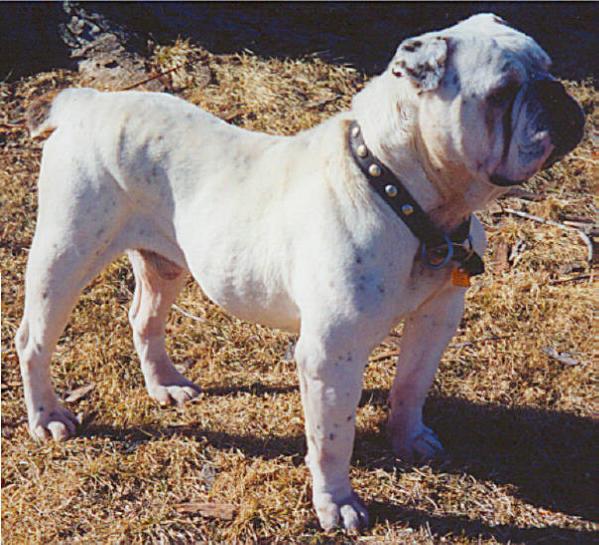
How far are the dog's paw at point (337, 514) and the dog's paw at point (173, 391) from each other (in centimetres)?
110

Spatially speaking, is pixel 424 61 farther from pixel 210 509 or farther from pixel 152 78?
pixel 152 78

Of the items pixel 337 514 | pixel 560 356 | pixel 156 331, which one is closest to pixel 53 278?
pixel 156 331

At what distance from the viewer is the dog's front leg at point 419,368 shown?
3725 millimetres

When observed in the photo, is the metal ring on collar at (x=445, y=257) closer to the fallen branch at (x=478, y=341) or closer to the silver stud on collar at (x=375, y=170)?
the silver stud on collar at (x=375, y=170)

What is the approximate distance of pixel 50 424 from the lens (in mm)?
4297

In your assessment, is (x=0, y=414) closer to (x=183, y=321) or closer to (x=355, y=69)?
(x=183, y=321)

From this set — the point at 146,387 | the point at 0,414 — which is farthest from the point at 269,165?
the point at 0,414

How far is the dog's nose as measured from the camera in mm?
2945

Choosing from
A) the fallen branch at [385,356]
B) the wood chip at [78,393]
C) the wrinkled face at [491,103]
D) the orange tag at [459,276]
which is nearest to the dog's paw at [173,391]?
the wood chip at [78,393]

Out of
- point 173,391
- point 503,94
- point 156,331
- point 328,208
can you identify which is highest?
point 503,94

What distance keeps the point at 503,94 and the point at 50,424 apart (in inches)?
100

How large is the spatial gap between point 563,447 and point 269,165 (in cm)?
178

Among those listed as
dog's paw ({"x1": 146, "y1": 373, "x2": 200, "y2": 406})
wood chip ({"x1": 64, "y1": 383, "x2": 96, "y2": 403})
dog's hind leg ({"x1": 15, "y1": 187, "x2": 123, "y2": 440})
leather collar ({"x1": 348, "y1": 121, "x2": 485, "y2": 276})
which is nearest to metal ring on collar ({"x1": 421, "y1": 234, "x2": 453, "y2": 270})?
leather collar ({"x1": 348, "y1": 121, "x2": 485, "y2": 276})

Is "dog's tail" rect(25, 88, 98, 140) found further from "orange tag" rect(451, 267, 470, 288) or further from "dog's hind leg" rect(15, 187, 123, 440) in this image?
"orange tag" rect(451, 267, 470, 288)
